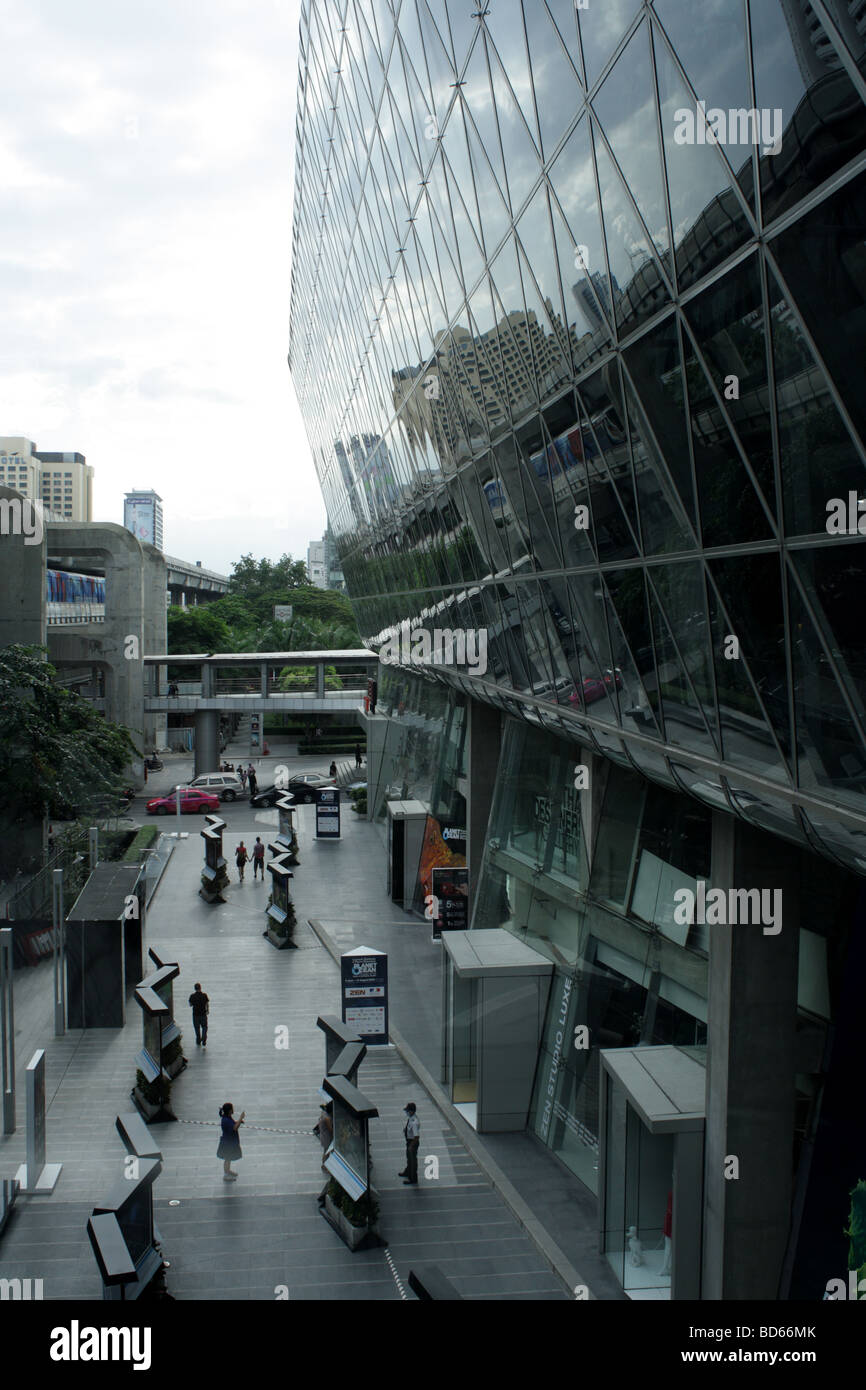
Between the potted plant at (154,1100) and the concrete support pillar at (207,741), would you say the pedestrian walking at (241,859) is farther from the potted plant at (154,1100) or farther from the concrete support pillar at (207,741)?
the concrete support pillar at (207,741)

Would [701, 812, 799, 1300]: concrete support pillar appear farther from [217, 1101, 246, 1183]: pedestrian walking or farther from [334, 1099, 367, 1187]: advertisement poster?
[217, 1101, 246, 1183]: pedestrian walking

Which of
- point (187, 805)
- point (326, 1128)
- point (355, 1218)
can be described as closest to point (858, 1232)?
point (355, 1218)

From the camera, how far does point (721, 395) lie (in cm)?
718

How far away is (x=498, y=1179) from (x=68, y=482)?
172 meters

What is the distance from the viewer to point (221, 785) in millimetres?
46375

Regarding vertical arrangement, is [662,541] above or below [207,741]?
above

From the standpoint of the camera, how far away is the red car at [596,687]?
11312 mm

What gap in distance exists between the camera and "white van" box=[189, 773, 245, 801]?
1813 inches

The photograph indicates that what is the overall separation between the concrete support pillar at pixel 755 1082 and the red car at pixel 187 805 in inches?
1371

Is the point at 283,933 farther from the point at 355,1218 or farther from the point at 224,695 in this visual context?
the point at 224,695

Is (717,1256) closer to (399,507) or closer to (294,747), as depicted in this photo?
(399,507)
